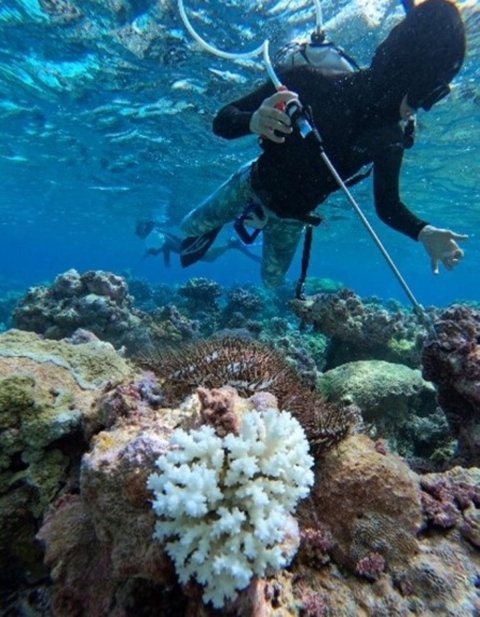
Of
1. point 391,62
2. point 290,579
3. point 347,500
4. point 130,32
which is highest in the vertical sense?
point 130,32

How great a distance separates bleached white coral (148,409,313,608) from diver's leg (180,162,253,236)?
4.94 m

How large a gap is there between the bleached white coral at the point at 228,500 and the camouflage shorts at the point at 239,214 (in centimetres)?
472

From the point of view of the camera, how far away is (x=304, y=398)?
294 cm

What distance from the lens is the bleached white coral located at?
1799 mm

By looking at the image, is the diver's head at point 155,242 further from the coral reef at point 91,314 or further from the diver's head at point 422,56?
the diver's head at point 422,56

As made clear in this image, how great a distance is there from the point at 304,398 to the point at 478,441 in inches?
82.7

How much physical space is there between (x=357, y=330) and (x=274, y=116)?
467cm

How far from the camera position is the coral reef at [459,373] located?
377 centimetres

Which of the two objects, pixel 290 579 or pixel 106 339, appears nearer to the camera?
pixel 290 579

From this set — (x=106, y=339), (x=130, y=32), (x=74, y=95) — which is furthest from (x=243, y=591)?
(x=74, y=95)

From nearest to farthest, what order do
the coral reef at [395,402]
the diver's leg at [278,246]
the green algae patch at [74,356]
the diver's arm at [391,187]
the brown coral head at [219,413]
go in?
the brown coral head at [219,413], the green algae patch at [74,356], the diver's arm at [391,187], the coral reef at [395,402], the diver's leg at [278,246]

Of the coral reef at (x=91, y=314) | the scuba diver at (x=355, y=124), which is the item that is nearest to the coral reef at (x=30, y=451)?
the scuba diver at (x=355, y=124)

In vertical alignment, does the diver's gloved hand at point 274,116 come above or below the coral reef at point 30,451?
above

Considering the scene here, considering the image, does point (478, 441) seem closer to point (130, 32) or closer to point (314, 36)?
point (314, 36)
